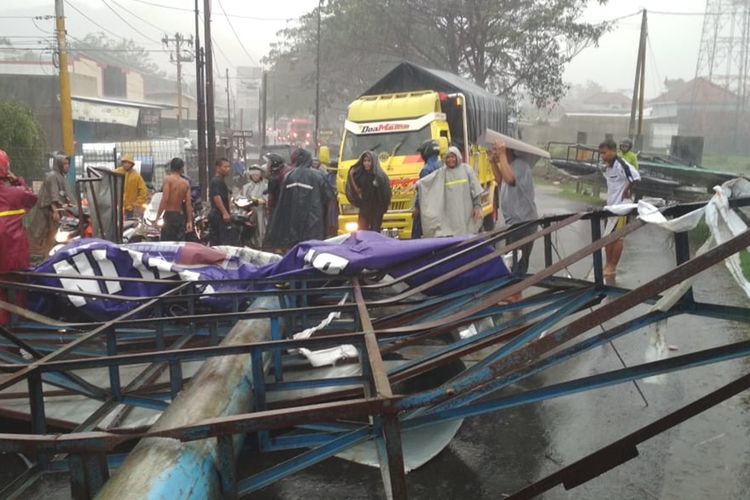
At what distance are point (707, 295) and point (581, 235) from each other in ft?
16.3

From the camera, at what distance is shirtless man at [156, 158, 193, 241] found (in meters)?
8.56

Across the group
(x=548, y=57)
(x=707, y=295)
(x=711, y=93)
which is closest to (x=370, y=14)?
(x=548, y=57)

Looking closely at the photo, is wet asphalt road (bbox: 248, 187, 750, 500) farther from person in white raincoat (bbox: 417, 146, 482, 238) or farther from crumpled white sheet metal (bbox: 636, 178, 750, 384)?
person in white raincoat (bbox: 417, 146, 482, 238)

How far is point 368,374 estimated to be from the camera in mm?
3168

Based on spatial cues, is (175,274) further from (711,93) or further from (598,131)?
(711,93)

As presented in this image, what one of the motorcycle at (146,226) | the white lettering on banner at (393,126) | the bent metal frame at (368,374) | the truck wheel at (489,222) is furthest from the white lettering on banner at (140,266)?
the truck wheel at (489,222)

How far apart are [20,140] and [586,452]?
17.0 metres

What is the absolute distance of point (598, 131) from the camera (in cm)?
4750

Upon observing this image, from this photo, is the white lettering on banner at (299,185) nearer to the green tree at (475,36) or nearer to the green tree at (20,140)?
the green tree at (20,140)

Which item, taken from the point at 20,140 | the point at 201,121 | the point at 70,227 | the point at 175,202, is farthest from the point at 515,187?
the point at 20,140

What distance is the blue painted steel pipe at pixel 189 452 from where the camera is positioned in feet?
6.73

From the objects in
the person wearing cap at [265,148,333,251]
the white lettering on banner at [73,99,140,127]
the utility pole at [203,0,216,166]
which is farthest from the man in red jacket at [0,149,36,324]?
the white lettering on banner at [73,99,140,127]

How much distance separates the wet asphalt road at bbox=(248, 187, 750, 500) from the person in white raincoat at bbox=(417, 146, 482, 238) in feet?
7.60

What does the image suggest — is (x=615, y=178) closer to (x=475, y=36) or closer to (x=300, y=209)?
(x=300, y=209)
